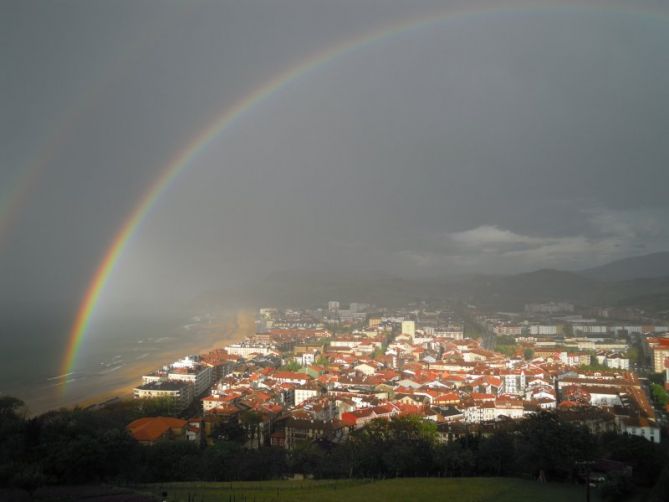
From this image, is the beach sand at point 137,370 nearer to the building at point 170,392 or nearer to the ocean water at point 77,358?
the ocean water at point 77,358

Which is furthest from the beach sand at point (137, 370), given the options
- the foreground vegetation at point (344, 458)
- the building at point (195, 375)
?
the foreground vegetation at point (344, 458)

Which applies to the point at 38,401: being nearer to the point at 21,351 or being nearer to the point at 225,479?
the point at 225,479

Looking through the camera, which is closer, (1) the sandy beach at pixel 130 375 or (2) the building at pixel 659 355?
(1) the sandy beach at pixel 130 375

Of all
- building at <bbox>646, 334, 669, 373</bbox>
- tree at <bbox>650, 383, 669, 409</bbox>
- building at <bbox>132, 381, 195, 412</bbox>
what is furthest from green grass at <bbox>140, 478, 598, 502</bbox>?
building at <bbox>646, 334, 669, 373</bbox>

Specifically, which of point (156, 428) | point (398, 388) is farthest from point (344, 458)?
point (398, 388)

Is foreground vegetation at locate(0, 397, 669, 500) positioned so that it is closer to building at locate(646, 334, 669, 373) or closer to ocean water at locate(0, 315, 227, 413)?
ocean water at locate(0, 315, 227, 413)
